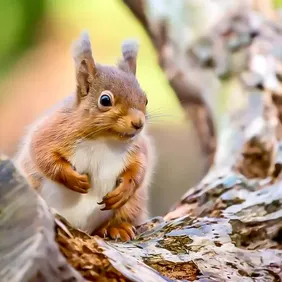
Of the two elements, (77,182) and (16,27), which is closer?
(77,182)

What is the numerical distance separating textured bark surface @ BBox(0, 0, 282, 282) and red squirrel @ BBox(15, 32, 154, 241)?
84mm

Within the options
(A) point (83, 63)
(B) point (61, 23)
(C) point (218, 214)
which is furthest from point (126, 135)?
(B) point (61, 23)

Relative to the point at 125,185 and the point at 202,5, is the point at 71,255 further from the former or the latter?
the point at 202,5

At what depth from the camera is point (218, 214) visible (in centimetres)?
113

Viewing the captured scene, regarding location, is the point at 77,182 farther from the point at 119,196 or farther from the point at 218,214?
the point at 218,214

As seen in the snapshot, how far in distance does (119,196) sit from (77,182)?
7 centimetres

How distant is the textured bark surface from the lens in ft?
2.03

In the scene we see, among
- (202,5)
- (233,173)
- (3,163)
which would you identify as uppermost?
(202,5)

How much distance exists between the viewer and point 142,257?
2.71 feet

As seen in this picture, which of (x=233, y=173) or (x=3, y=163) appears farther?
(x=233, y=173)

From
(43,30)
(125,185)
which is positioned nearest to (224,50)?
(125,185)

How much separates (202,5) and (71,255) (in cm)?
126

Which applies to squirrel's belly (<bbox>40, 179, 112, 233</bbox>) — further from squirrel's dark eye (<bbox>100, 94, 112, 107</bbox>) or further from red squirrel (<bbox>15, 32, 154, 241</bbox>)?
squirrel's dark eye (<bbox>100, 94, 112, 107</bbox>)

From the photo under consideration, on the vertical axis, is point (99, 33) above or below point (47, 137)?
above
